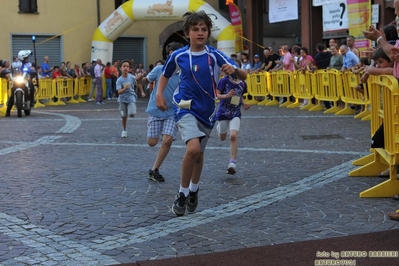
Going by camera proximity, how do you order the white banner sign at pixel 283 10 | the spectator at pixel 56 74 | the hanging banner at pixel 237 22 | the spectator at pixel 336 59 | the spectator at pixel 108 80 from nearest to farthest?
the spectator at pixel 336 59
the white banner sign at pixel 283 10
the spectator at pixel 56 74
the hanging banner at pixel 237 22
the spectator at pixel 108 80

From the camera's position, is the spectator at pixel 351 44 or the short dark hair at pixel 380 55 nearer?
the short dark hair at pixel 380 55

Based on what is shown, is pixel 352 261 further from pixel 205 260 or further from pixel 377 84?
pixel 377 84

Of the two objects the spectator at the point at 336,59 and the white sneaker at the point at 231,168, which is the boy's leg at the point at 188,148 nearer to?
the white sneaker at the point at 231,168

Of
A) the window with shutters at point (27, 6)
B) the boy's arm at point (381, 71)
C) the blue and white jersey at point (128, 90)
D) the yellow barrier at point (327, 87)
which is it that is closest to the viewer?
the boy's arm at point (381, 71)

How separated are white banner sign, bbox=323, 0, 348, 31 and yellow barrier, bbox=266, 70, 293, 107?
2254 millimetres

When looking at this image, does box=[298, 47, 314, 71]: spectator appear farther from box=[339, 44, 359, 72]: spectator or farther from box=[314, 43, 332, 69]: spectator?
box=[339, 44, 359, 72]: spectator

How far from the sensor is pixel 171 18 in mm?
32062

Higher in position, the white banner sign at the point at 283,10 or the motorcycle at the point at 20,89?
the white banner sign at the point at 283,10

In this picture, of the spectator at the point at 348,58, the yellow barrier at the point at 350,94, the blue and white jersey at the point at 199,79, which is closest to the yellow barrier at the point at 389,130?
the blue and white jersey at the point at 199,79

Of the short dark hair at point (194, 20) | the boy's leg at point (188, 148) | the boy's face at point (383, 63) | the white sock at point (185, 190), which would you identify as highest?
the short dark hair at point (194, 20)

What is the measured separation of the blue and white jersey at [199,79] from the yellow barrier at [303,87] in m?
14.9

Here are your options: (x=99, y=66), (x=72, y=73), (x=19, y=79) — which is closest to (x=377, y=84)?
(x=19, y=79)

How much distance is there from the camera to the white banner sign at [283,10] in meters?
28.4

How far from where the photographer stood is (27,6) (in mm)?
35844
